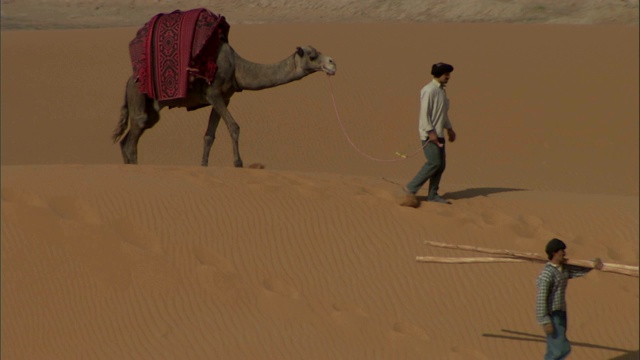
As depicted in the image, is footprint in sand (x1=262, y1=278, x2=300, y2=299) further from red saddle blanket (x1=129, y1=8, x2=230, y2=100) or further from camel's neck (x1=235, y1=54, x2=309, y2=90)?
camel's neck (x1=235, y1=54, x2=309, y2=90)

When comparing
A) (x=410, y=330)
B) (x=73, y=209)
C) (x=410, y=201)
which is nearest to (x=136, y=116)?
(x=73, y=209)

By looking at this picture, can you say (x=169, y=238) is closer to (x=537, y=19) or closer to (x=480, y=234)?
(x=480, y=234)

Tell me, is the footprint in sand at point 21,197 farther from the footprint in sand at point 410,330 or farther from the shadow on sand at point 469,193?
the shadow on sand at point 469,193

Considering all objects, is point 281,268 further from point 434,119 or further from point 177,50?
point 177,50

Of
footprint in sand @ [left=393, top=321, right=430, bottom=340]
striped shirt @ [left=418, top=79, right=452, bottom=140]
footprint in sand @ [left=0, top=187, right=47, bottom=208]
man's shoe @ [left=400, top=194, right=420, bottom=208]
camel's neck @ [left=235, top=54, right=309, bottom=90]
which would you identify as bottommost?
footprint in sand @ [left=393, top=321, right=430, bottom=340]

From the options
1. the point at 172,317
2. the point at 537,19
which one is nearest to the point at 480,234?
the point at 172,317

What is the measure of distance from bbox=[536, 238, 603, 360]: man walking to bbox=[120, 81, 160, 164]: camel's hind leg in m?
7.51

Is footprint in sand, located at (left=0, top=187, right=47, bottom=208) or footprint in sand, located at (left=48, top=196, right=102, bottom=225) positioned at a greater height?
footprint in sand, located at (left=0, top=187, right=47, bottom=208)

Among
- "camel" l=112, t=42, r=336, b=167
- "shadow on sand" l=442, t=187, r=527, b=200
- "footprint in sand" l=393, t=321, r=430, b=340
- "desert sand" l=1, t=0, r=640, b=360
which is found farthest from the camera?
"camel" l=112, t=42, r=336, b=167

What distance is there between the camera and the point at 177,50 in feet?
54.6

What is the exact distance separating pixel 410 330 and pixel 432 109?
2857 millimetres

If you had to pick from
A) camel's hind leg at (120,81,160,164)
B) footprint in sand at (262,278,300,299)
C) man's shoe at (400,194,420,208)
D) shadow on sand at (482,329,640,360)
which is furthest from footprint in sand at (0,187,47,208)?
shadow on sand at (482,329,640,360)

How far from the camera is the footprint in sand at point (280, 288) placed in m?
13.2

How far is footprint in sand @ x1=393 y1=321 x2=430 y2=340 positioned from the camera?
12.8 metres
